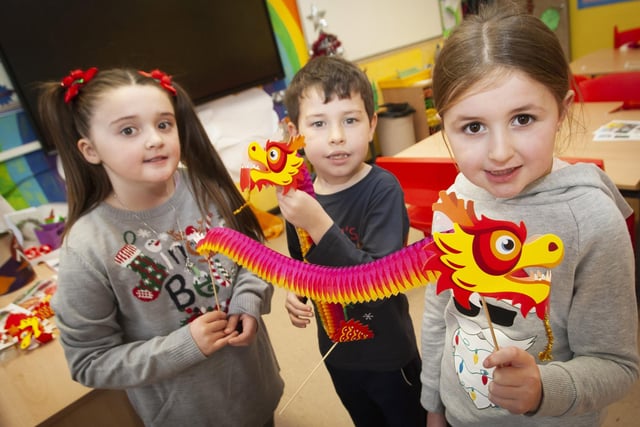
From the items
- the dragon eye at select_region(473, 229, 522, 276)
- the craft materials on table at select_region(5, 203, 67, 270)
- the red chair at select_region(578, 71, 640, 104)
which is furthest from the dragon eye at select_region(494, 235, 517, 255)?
the red chair at select_region(578, 71, 640, 104)

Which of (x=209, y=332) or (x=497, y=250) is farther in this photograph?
(x=209, y=332)

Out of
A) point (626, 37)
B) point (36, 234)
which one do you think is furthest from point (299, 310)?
point (626, 37)

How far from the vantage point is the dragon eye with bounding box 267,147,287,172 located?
716 millimetres

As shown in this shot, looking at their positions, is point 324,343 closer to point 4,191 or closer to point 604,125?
point 604,125

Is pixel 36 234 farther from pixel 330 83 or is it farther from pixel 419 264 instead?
pixel 419 264

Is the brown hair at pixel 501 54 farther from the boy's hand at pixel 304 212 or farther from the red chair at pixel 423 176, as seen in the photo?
the red chair at pixel 423 176

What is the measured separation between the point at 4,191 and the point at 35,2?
1.02 meters

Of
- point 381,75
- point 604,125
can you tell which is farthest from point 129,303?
point 381,75

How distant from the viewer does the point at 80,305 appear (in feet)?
3.05

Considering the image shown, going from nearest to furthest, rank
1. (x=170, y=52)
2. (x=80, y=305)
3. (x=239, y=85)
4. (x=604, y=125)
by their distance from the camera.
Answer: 1. (x=80, y=305)
2. (x=604, y=125)
3. (x=170, y=52)
4. (x=239, y=85)

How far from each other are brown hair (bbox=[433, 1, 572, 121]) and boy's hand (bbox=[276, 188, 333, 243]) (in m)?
0.27

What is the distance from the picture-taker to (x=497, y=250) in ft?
1.67

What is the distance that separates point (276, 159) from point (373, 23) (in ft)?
13.0

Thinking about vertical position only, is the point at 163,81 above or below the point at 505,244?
above
